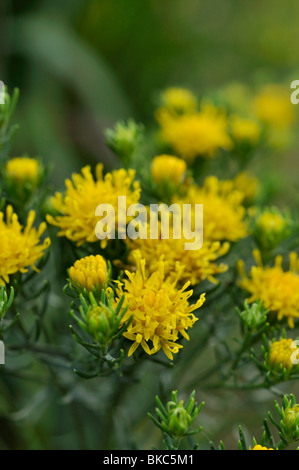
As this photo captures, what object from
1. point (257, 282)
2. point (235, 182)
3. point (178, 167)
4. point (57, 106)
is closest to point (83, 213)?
point (178, 167)

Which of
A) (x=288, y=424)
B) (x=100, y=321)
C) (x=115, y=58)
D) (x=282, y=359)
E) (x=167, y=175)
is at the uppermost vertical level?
(x=115, y=58)

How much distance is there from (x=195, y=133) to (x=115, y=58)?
226cm

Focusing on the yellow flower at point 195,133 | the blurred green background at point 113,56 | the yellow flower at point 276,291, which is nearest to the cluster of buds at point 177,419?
the yellow flower at point 276,291

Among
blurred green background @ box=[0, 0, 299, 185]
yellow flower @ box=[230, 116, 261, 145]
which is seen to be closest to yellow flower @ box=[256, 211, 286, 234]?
yellow flower @ box=[230, 116, 261, 145]

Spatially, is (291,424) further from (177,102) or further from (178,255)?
(177,102)

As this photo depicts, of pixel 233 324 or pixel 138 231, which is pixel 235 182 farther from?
pixel 138 231

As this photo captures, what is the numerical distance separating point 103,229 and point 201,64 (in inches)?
125

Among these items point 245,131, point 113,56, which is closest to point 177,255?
point 245,131

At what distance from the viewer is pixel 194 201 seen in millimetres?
1424

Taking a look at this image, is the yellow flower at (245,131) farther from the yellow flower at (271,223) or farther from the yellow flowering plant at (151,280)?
the yellow flower at (271,223)

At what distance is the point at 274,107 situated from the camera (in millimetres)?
2338

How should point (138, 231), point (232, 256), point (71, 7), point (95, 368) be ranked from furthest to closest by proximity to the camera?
point (71, 7) < point (232, 256) < point (95, 368) < point (138, 231)

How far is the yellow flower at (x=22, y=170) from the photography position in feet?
4.59

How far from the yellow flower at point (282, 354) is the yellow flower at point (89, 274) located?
1.40 feet
